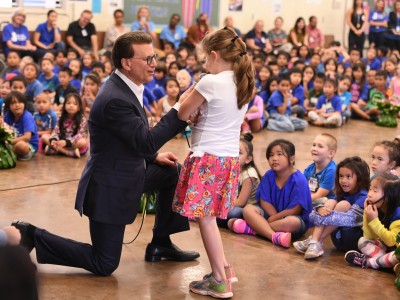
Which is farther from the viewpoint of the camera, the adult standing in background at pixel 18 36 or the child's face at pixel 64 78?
the adult standing in background at pixel 18 36

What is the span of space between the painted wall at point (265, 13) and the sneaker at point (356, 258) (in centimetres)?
910

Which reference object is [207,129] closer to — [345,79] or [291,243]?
[291,243]

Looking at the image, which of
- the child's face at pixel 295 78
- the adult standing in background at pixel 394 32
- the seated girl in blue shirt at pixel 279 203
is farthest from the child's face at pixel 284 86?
the adult standing in background at pixel 394 32

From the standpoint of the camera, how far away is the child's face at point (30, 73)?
9031 mm

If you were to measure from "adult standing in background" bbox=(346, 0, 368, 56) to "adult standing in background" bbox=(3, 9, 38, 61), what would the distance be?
761cm

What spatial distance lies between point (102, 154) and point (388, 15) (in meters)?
14.4

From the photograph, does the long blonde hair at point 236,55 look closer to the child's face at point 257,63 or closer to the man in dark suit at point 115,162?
the man in dark suit at point 115,162

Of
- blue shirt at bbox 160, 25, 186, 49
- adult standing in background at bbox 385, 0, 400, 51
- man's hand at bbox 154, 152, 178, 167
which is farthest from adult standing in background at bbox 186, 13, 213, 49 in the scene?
man's hand at bbox 154, 152, 178, 167

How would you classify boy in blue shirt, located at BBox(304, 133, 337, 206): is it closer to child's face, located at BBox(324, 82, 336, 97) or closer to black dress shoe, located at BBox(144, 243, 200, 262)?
black dress shoe, located at BBox(144, 243, 200, 262)

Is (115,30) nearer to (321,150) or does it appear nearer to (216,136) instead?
(321,150)

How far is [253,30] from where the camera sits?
14.9 meters

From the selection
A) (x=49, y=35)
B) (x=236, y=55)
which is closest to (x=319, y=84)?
(x=49, y=35)

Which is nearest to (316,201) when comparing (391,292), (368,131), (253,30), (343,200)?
(343,200)

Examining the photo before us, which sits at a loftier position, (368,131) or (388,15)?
(388,15)
